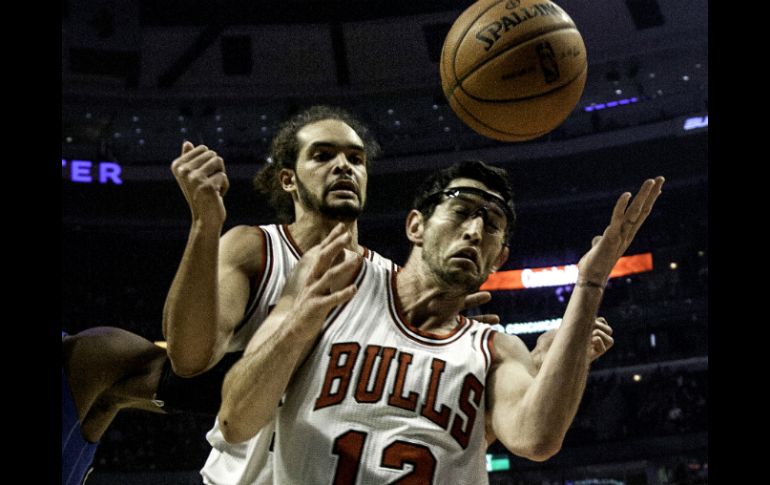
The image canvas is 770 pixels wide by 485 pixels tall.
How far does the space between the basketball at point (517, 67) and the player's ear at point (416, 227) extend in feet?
1.99

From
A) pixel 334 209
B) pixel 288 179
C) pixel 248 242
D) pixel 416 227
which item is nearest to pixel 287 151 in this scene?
pixel 288 179

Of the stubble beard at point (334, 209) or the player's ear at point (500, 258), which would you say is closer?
the player's ear at point (500, 258)

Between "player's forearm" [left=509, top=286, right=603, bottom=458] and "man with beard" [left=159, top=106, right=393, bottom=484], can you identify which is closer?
"player's forearm" [left=509, top=286, right=603, bottom=458]

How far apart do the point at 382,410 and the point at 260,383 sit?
1.46ft

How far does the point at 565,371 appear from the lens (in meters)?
2.63

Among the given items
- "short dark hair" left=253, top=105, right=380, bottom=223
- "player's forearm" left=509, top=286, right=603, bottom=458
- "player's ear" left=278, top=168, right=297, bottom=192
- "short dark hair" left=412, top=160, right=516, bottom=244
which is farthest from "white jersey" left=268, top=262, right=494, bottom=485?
"short dark hair" left=253, top=105, right=380, bottom=223

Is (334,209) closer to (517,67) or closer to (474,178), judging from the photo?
(474,178)

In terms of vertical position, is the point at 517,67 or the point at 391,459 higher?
the point at 517,67

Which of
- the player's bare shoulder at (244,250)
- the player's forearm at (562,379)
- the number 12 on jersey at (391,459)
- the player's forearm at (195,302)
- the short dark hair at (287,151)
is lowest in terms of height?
the number 12 on jersey at (391,459)

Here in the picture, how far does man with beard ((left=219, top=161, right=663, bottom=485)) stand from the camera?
8.68ft

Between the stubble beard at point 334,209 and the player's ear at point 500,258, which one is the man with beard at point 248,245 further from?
the player's ear at point 500,258

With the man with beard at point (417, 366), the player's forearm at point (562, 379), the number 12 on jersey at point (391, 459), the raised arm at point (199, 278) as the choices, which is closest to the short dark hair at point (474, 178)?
the man with beard at point (417, 366)

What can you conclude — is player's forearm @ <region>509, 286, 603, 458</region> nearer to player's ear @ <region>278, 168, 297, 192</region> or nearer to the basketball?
the basketball

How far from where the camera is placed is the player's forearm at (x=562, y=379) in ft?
8.63
